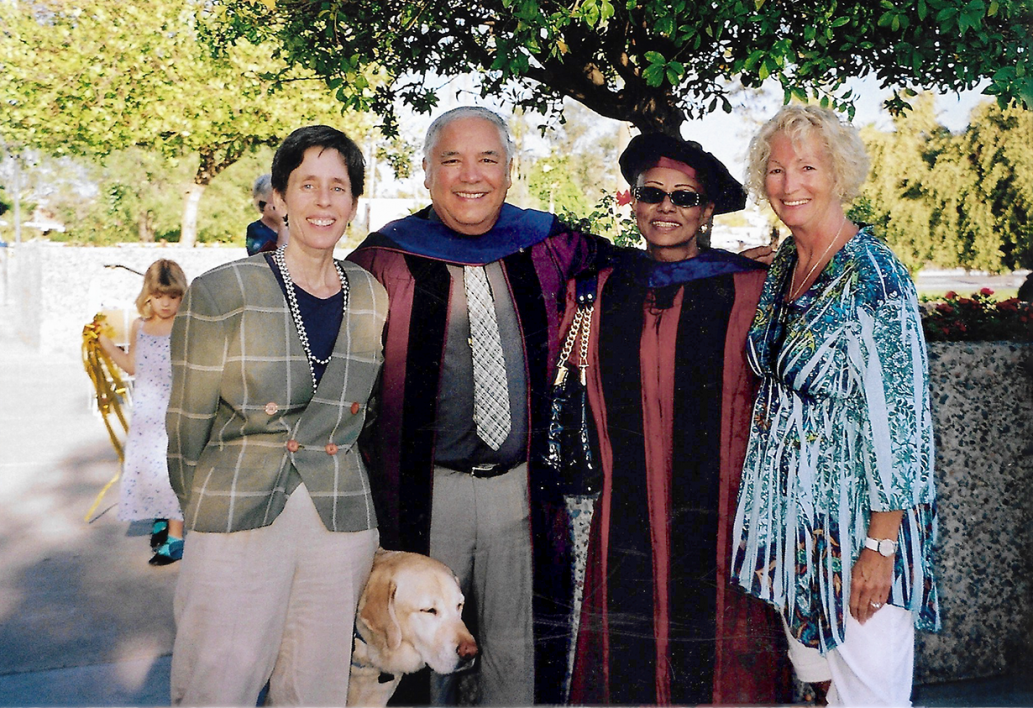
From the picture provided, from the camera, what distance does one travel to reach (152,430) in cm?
458

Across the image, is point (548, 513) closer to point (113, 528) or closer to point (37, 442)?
point (113, 528)

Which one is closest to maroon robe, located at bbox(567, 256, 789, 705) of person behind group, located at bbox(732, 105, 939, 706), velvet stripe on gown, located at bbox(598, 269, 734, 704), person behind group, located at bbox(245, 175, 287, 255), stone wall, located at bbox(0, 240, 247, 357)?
velvet stripe on gown, located at bbox(598, 269, 734, 704)

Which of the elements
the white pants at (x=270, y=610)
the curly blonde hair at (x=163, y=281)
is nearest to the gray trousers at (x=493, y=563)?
the white pants at (x=270, y=610)

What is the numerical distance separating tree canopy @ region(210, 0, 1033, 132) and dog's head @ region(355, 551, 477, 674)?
1480mm

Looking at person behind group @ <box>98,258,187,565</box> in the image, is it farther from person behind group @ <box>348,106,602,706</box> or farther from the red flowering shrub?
the red flowering shrub

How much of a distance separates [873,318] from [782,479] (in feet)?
1.64

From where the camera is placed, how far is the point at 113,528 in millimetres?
4797

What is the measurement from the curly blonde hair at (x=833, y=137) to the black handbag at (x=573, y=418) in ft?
2.39

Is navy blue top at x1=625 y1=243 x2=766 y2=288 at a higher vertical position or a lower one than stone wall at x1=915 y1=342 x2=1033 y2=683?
higher

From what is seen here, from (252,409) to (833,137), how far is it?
164 cm

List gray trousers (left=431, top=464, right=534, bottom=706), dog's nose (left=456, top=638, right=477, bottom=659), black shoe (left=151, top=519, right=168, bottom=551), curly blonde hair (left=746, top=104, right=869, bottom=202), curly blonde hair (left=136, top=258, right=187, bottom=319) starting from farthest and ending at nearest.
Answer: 1. black shoe (left=151, top=519, right=168, bottom=551)
2. curly blonde hair (left=136, top=258, right=187, bottom=319)
3. gray trousers (left=431, top=464, right=534, bottom=706)
4. dog's nose (left=456, top=638, right=477, bottom=659)
5. curly blonde hair (left=746, top=104, right=869, bottom=202)

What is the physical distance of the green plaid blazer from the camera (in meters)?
2.06

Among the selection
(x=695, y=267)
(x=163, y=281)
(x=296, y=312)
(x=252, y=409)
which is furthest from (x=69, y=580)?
(x=695, y=267)

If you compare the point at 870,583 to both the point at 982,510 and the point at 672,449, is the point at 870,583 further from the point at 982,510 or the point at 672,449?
the point at 982,510
